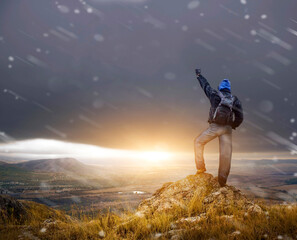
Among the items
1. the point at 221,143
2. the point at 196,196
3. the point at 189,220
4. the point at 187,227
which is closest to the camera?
the point at 187,227

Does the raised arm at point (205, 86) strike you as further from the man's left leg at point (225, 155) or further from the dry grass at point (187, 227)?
the dry grass at point (187, 227)

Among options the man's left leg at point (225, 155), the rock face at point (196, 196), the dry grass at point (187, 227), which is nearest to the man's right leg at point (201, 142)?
the man's left leg at point (225, 155)

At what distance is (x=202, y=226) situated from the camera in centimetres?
486

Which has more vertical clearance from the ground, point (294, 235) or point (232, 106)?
point (232, 106)

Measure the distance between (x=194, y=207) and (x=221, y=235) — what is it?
86.9 inches

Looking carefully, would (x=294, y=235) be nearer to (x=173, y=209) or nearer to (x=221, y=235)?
(x=221, y=235)

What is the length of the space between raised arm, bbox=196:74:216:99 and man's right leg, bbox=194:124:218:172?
4.05 ft

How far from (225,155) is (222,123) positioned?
116cm

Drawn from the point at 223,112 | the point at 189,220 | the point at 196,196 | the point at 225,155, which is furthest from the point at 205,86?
the point at 189,220

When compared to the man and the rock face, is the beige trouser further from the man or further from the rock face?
the rock face

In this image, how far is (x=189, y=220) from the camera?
218 inches

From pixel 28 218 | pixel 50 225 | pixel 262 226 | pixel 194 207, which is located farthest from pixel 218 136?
pixel 28 218

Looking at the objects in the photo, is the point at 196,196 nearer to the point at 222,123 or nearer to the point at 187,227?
the point at 187,227

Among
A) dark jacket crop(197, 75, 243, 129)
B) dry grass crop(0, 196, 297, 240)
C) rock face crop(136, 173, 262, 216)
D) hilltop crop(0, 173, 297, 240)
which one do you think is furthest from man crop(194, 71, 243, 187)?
dry grass crop(0, 196, 297, 240)
